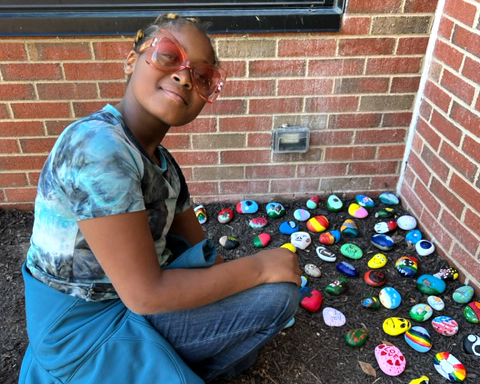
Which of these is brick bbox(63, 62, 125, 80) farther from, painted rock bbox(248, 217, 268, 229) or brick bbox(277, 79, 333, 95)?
painted rock bbox(248, 217, 268, 229)

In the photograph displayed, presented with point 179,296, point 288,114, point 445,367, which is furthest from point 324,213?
point 179,296

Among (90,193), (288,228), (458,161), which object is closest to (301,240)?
(288,228)

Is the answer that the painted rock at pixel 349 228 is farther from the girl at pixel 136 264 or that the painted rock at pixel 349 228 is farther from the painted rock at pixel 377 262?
the girl at pixel 136 264

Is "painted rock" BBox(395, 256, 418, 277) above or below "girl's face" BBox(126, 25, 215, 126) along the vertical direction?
below

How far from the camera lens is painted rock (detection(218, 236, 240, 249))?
2.66 meters

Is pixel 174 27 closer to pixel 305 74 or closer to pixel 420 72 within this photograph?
pixel 305 74

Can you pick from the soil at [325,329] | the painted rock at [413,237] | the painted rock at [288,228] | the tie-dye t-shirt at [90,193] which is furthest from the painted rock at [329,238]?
the tie-dye t-shirt at [90,193]

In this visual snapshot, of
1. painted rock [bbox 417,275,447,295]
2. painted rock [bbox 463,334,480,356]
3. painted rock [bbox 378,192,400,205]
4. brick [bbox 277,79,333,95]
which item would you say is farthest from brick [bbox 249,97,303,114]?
painted rock [bbox 463,334,480,356]

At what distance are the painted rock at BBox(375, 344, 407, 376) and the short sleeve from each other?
1.29m

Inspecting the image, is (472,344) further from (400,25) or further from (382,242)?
(400,25)

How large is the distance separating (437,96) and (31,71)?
7.19 ft

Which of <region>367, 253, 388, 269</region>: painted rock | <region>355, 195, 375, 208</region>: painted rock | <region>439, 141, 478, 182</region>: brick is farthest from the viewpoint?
<region>355, 195, 375, 208</region>: painted rock

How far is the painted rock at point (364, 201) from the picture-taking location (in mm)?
2980

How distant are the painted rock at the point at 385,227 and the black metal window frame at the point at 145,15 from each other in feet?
3.73
